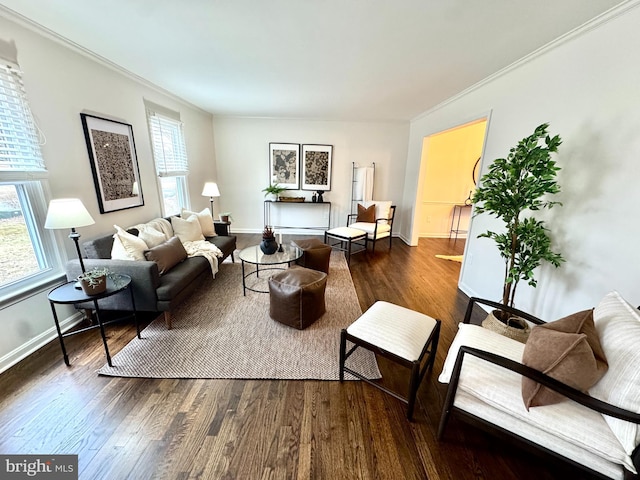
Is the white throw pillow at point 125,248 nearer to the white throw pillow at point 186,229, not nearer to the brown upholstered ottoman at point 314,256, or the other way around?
the white throw pillow at point 186,229

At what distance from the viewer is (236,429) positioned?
1.49 metres

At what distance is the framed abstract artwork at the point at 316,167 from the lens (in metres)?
5.41

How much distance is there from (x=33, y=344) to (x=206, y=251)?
1.57 m

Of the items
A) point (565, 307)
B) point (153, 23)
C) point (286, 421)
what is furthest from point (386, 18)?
point (286, 421)

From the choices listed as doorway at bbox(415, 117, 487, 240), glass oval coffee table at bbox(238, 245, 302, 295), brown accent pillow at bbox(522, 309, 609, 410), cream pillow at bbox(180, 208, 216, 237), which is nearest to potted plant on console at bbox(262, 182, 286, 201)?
cream pillow at bbox(180, 208, 216, 237)

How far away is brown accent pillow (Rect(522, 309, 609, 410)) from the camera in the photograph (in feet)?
3.52

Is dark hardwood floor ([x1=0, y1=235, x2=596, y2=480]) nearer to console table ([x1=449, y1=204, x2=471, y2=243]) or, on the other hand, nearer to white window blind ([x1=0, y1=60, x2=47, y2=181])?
white window blind ([x1=0, y1=60, x2=47, y2=181])

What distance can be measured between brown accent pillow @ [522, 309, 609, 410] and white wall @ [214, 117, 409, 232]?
4.64 meters

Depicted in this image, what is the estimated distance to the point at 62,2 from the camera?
1.64m

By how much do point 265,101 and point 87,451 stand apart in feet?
13.7

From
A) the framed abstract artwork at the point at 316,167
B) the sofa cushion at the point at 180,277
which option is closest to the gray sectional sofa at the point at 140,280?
the sofa cushion at the point at 180,277

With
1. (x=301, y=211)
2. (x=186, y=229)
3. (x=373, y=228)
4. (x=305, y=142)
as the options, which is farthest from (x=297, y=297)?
→ (x=305, y=142)

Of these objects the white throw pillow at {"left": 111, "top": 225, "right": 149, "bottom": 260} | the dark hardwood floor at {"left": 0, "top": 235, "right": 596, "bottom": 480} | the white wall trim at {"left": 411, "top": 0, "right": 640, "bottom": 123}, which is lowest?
the dark hardwood floor at {"left": 0, "top": 235, "right": 596, "bottom": 480}

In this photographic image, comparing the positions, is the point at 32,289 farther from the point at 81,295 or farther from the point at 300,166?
the point at 300,166
